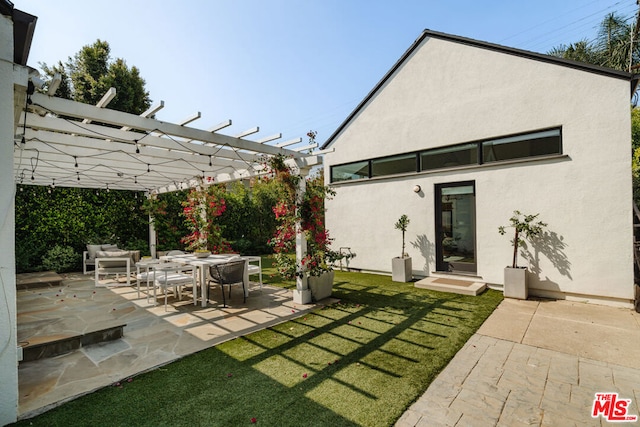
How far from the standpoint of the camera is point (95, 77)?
17328 millimetres

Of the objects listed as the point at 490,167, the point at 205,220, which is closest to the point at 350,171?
the point at 490,167

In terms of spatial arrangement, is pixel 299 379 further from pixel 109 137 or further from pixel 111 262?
pixel 111 262

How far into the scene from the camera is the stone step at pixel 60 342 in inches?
135

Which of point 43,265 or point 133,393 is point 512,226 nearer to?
point 133,393

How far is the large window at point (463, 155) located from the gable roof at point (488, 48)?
3.61 ft

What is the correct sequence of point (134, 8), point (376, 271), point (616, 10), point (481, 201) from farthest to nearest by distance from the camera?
point (616, 10) → point (376, 271) → point (481, 201) → point (134, 8)

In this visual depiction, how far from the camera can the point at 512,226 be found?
6.10 metres

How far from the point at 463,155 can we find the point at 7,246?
7.73m

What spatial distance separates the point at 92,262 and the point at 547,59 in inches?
506

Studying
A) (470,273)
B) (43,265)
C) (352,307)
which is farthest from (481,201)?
(43,265)

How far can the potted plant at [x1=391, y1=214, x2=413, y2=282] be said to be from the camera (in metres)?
7.34

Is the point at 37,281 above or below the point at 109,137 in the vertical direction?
below

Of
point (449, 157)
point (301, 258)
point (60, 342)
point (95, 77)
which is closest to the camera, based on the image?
point (60, 342)

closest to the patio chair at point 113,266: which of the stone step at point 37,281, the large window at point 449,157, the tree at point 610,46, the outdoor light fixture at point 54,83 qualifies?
the stone step at point 37,281
